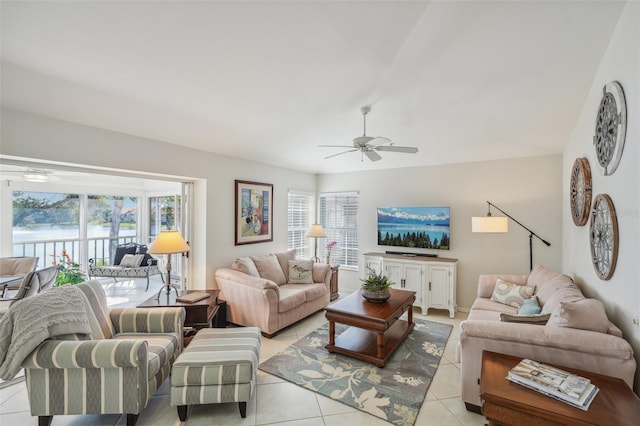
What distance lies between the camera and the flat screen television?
4.62 m

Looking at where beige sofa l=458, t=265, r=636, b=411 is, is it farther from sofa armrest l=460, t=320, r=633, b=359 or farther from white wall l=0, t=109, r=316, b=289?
white wall l=0, t=109, r=316, b=289

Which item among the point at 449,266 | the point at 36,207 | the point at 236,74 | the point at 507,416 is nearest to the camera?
the point at 507,416

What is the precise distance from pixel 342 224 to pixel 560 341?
13.6ft

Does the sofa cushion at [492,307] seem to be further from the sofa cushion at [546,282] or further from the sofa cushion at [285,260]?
the sofa cushion at [285,260]

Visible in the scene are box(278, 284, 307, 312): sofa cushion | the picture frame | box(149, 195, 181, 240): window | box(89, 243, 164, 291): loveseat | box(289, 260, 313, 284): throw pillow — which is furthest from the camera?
box(149, 195, 181, 240): window

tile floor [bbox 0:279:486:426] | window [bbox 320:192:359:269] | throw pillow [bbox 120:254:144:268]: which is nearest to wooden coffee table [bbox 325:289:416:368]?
tile floor [bbox 0:279:486:426]

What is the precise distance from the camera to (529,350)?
1.91 metres

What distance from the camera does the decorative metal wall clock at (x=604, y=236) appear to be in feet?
6.51

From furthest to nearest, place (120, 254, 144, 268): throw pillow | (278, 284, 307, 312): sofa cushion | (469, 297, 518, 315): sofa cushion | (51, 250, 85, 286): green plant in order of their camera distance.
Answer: (120, 254, 144, 268): throw pillow → (51, 250, 85, 286): green plant → (278, 284, 307, 312): sofa cushion → (469, 297, 518, 315): sofa cushion

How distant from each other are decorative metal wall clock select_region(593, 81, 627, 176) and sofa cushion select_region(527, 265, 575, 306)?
1.13m

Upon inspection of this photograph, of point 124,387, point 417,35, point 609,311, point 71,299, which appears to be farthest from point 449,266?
point 71,299

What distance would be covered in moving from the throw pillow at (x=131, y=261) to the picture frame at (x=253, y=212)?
8.12 ft

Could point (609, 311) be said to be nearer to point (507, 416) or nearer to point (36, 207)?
point (507, 416)

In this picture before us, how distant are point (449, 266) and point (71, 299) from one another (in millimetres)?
4420
